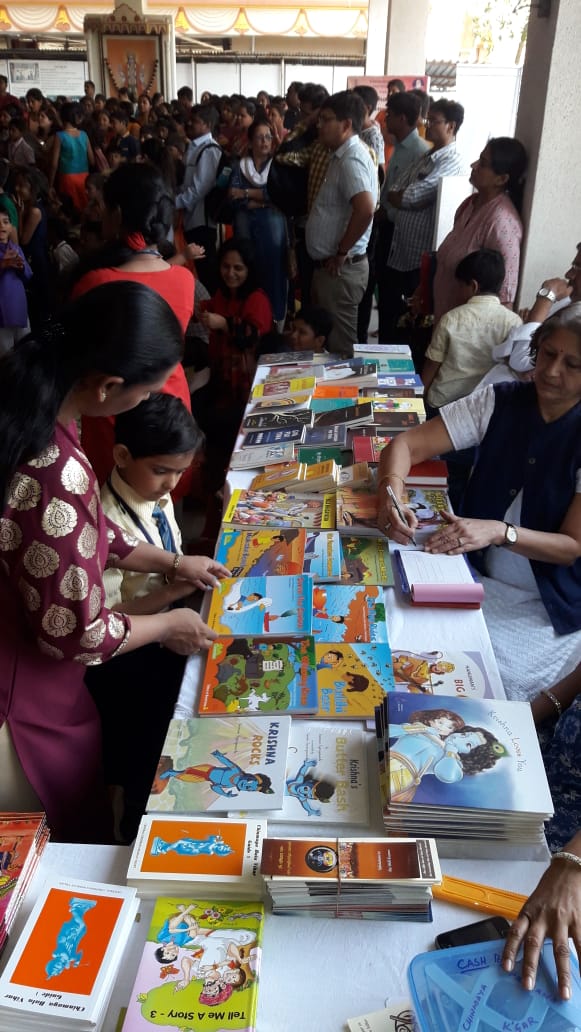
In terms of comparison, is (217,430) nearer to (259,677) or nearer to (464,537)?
(464,537)

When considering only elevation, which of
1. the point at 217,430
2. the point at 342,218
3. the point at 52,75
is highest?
the point at 52,75

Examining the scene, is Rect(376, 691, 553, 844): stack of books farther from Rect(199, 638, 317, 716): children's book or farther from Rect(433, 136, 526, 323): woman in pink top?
Rect(433, 136, 526, 323): woman in pink top

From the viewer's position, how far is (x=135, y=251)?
6.72 feet

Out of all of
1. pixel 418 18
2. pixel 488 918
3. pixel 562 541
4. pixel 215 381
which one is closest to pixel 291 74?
pixel 418 18

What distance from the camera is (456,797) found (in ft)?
3.24

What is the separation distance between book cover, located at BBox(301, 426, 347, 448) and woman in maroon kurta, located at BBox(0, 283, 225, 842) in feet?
3.48

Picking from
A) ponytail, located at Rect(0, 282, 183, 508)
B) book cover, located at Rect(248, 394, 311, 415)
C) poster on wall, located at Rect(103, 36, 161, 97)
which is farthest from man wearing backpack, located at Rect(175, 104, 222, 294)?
poster on wall, located at Rect(103, 36, 161, 97)

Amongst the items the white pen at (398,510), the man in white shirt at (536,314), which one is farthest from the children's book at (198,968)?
the man in white shirt at (536,314)

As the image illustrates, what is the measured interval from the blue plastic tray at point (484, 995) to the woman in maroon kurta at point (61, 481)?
2.13 ft

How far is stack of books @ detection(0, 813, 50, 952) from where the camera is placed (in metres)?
0.90

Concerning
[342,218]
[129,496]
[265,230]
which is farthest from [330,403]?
[265,230]

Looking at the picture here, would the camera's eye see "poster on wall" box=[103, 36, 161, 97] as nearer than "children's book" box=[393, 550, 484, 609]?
No

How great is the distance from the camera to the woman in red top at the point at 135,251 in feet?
6.63

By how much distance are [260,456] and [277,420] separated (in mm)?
260
